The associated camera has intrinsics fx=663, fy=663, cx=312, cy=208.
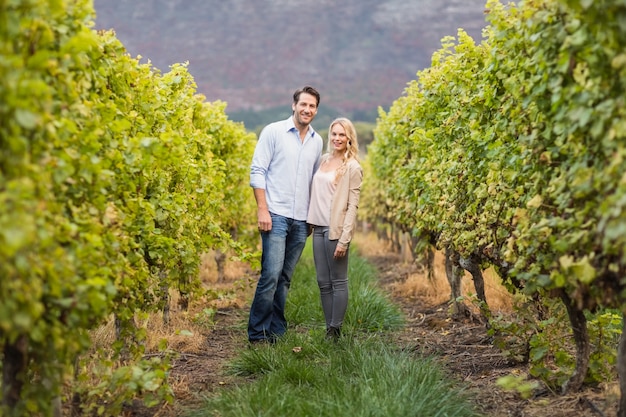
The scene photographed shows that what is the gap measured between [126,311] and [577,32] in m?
2.64

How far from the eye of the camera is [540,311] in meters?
5.07

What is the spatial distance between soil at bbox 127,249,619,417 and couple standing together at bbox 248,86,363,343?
64 cm

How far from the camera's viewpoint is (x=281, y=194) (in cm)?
573

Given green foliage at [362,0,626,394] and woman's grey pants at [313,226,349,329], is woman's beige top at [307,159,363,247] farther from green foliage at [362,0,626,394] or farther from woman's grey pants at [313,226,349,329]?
green foliage at [362,0,626,394]

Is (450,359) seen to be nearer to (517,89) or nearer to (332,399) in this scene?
(332,399)

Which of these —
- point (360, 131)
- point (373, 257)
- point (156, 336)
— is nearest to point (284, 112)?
point (360, 131)

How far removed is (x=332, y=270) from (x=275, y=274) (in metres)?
0.49

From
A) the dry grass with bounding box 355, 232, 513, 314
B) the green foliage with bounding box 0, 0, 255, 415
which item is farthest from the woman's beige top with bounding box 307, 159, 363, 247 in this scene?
the dry grass with bounding box 355, 232, 513, 314

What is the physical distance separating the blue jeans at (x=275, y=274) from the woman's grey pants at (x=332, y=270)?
0.74ft

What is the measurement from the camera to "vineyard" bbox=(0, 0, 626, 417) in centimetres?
241

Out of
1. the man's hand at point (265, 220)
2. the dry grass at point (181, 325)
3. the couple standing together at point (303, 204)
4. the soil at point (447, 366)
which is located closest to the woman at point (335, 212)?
the couple standing together at point (303, 204)

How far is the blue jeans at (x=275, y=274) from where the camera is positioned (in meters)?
5.68

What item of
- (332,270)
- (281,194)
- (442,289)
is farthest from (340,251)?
(442,289)

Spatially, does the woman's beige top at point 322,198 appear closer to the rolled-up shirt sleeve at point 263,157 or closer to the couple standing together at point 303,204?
the couple standing together at point 303,204
